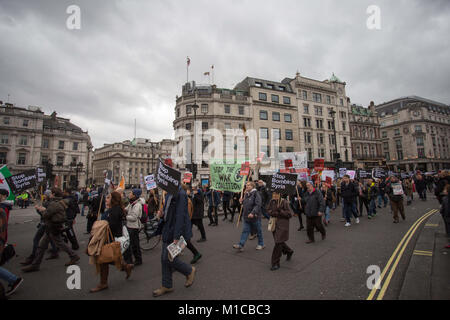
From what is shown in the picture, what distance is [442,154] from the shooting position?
6272 centimetres

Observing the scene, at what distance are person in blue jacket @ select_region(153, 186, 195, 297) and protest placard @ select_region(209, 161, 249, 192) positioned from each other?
208 inches

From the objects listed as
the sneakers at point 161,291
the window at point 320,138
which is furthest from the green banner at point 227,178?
the window at point 320,138

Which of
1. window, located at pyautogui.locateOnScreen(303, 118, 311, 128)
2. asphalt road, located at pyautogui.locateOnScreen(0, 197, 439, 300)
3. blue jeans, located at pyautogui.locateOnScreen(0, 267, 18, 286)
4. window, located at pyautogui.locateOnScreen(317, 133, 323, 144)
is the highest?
window, located at pyautogui.locateOnScreen(303, 118, 311, 128)

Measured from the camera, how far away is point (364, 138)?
47594mm

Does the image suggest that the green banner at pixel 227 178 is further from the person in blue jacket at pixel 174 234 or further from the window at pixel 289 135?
the window at pixel 289 135

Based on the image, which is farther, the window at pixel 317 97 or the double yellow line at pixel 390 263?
the window at pixel 317 97

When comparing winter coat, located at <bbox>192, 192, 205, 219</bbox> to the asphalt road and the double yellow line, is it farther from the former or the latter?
the double yellow line

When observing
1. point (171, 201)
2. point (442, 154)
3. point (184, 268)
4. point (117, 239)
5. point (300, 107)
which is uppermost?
point (300, 107)

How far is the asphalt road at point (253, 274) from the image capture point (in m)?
3.63

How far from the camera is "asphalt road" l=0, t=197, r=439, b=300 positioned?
11.9ft

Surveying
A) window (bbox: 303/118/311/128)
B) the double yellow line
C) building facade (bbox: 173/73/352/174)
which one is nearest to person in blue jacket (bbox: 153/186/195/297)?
the double yellow line
